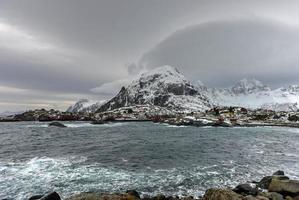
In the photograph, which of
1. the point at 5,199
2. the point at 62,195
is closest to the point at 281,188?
the point at 62,195

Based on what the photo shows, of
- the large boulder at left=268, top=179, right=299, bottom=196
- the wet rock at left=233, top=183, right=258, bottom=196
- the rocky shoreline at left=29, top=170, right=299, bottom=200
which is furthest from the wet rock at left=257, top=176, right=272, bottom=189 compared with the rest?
the wet rock at left=233, top=183, right=258, bottom=196

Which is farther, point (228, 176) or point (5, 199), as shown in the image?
point (228, 176)

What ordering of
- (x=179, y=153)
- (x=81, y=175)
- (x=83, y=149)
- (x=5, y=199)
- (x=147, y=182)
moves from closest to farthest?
(x=5, y=199), (x=147, y=182), (x=81, y=175), (x=179, y=153), (x=83, y=149)

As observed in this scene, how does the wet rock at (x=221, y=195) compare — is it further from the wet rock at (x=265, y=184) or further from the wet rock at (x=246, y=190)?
the wet rock at (x=265, y=184)

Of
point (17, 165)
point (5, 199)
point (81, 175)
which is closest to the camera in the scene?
point (5, 199)

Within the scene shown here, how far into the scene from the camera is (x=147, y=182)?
128 ft

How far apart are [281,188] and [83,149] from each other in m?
44.9

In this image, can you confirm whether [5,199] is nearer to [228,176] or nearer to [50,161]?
[50,161]

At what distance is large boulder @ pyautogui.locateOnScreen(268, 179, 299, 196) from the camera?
107ft

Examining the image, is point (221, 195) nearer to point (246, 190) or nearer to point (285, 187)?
point (246, 190)

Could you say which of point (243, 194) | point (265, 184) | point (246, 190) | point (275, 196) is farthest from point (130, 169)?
point (275, 196)

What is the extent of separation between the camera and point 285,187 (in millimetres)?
33281

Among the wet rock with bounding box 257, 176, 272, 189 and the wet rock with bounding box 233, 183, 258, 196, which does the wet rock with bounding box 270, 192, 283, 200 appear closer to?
the wet rock with bounding box 233, 183, 258, 196

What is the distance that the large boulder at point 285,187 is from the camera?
32562 millimetres
